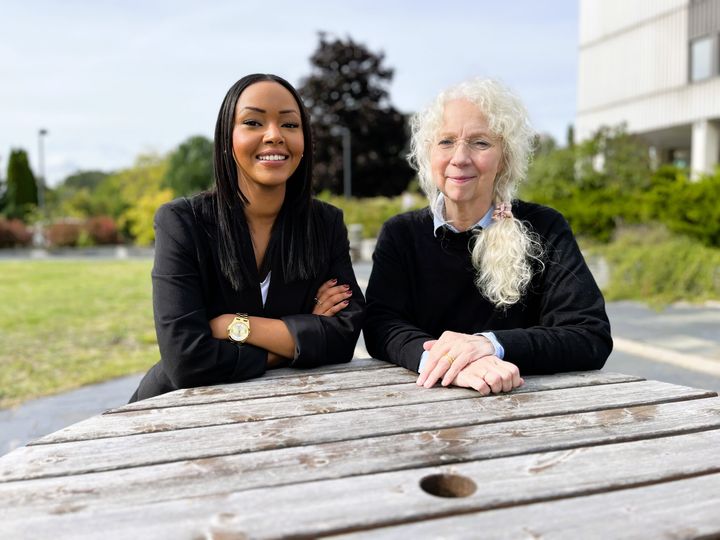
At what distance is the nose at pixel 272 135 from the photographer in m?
2.25

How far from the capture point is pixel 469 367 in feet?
6.39

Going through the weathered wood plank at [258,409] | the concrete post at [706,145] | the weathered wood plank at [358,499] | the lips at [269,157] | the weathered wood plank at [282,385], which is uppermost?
the concrete post at [706,145]

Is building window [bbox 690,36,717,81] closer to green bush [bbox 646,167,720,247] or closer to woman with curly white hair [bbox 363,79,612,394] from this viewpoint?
green bush [bbox 646,167,720,247]

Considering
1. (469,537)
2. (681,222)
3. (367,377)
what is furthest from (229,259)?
(681,222)

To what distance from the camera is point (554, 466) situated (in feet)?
4.37

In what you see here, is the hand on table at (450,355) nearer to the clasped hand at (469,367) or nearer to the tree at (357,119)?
the clasped hand at (469,367)

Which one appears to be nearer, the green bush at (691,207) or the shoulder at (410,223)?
the shoulder at (410,223)

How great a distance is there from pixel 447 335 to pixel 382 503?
0.98 meters

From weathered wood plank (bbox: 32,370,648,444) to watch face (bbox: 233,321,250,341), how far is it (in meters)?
0.38

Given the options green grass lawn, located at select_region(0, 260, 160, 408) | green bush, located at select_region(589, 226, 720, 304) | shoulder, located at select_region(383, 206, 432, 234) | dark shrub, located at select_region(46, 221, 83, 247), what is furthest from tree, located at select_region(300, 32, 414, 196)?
shoulder, located at select_region(383, 206, 432, 234)

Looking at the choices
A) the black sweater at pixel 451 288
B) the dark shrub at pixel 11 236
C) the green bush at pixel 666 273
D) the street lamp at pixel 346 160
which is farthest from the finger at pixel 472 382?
the street lamp at pixel 346 160

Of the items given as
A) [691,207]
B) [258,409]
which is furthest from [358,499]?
[691,207]

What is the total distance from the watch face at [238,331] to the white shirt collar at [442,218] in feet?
2.76

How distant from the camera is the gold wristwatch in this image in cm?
218
